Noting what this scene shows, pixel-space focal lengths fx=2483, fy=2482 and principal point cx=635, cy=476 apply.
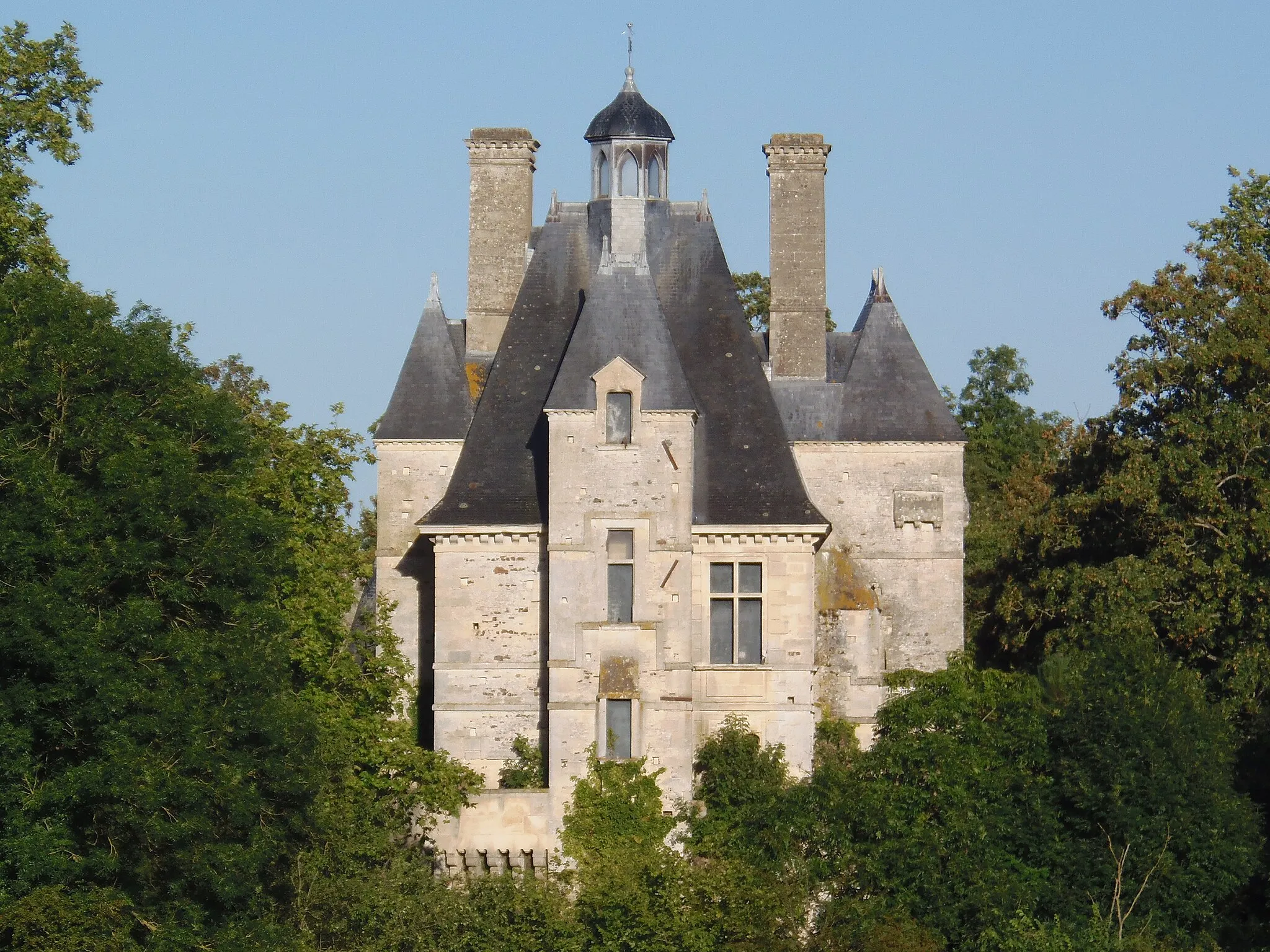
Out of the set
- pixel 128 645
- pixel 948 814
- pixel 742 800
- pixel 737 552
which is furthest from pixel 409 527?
pixel 948 814

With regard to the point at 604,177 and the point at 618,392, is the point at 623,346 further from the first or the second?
the point at 604,177

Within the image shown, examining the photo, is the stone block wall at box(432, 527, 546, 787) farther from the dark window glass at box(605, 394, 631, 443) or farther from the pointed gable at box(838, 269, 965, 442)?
the pointed gable at box(838, 269, 965, 442)

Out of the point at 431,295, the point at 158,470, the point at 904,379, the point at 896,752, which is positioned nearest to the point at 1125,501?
the point at 904,379

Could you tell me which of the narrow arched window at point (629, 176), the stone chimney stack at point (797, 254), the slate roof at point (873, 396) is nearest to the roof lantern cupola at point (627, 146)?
the narrow arched window at point (629, 176)

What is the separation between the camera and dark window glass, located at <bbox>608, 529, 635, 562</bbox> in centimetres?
4072

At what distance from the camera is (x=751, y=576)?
41.9m

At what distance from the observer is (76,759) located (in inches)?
1342

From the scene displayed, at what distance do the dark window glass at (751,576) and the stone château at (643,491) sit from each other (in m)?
0.04

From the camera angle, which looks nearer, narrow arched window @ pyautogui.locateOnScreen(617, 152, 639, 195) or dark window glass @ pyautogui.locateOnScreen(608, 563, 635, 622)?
dark window glass @ pyautogui.locateOnScreen(608, 563, 635, 622)

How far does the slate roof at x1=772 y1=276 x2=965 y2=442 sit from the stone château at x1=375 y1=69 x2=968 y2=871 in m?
0.05

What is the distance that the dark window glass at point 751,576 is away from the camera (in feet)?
137

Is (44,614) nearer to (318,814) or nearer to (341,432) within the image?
(318,814)

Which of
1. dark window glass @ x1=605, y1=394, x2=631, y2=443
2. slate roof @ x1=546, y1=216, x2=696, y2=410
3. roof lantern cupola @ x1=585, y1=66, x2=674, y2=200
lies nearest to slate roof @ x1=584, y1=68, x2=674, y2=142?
roof lantern cupola @ x1=585, y1=66, x2=674, y2=200

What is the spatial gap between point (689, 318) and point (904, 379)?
4127 mm
